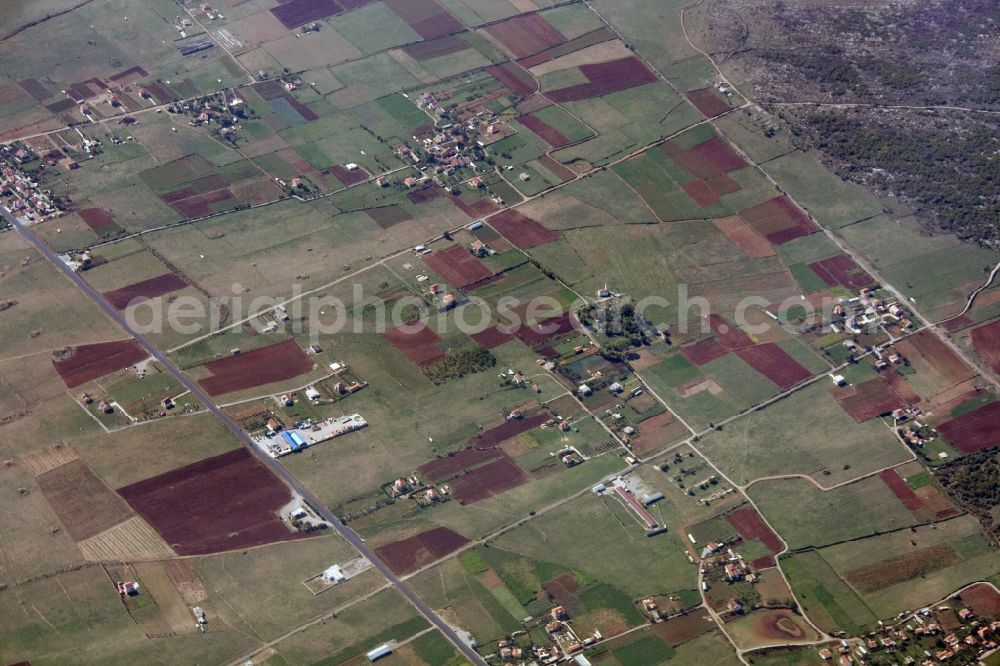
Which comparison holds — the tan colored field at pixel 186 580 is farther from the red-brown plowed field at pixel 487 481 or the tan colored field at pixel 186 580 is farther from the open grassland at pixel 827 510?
the open grassland at pixel 827 510

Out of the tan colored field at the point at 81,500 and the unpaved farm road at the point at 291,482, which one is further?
the tan colored field at the point at 81,500

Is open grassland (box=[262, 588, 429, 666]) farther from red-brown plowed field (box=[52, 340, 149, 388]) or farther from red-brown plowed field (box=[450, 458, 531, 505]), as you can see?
red-brown plowed field (box=[52, 340, 149, 388])

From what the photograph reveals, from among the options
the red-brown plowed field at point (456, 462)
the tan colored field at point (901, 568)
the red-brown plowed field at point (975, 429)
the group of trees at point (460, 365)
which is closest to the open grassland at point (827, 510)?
the tan colored field at point (901, 568)

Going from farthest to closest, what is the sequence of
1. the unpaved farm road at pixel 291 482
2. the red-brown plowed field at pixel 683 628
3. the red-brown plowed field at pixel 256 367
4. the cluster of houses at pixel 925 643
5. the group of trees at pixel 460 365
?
1. the group of trees at pixel 460 365
2. the red-brown plowed field at pixel 256 367
3. the unpaved farm road at pixel 291 482
4. the red-brown plowed field at pixel 683 628
5. the cluster of houses at pixel 925 643

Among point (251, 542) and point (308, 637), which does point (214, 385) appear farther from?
point (308, 637)

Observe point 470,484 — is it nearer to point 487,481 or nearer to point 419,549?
point 487,481

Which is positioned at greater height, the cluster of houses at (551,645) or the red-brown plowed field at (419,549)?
the red-brown plowed field at (419,549)
